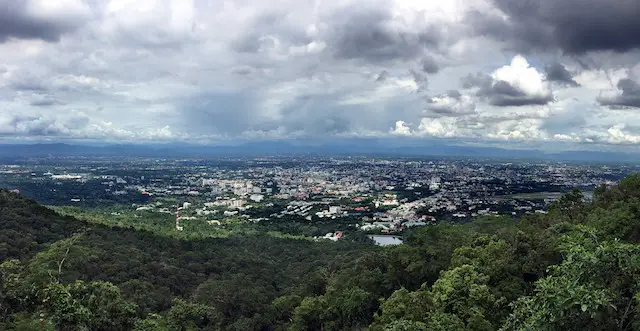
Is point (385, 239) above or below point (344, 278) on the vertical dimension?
below

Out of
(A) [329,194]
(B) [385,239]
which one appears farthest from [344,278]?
(A) [329,194]

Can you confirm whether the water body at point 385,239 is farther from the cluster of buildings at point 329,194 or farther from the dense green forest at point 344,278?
the dense green forest at point 344,278

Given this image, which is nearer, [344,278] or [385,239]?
[344,278]

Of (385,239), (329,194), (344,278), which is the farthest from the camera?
(329,194)

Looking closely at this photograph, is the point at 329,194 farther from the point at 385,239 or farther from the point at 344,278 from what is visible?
the point at 344,278

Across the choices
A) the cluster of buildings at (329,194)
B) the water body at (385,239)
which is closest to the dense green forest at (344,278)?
the water body at (385,239)

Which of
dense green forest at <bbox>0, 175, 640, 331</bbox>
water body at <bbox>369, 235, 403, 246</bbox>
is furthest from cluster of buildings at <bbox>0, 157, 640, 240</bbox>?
dense green forest at <bbox>0, 175, 640, 331</bbox>

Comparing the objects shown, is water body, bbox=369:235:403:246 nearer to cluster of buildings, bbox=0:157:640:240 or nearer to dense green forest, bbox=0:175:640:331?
cluster of buildings, bbox=0:157:640:240

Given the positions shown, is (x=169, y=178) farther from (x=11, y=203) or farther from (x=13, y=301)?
(x=13, y=301)

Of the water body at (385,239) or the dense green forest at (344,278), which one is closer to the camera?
the dense green forest at (344,278)

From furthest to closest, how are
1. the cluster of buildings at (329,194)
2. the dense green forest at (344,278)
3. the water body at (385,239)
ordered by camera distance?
the cluster of buildings at (329,194) < the water body at (385,239) < the dense green forest at (344,278)
